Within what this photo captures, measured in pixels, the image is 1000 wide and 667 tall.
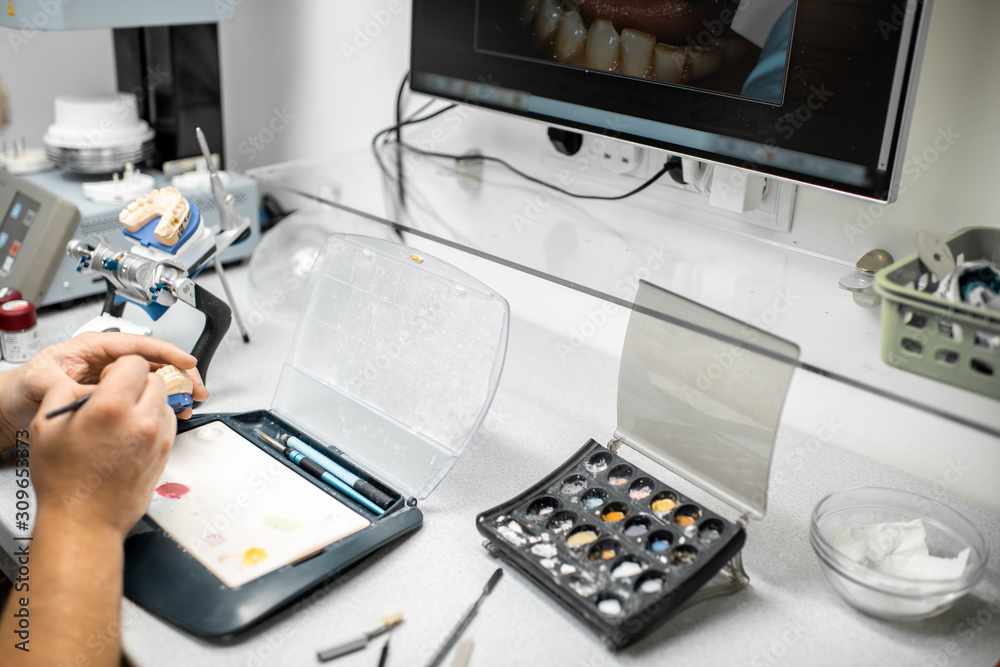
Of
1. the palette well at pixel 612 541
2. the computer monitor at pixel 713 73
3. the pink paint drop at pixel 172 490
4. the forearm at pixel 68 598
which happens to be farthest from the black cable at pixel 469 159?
the forearm at pixel 68 598

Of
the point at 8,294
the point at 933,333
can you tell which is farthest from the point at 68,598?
the point at 933,333

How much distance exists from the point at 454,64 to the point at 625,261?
443 mm

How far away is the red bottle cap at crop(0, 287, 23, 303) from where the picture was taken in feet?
3.88

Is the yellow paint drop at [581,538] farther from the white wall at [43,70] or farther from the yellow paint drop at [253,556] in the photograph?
the white wall at [43,70]

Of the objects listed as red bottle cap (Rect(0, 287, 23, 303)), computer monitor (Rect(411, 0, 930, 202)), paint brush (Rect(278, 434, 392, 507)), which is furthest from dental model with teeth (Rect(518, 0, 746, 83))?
red bottle cap (Rect(0, 287, 23, 303))

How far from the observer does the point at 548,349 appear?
4.30 feet

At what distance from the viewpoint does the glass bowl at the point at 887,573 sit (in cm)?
75

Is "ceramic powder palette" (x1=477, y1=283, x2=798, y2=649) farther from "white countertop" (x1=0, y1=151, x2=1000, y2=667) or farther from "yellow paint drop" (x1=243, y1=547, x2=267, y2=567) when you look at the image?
"yellow paint drop" (x1=243, y1=547, x2=267, y2=567)

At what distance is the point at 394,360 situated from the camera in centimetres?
99

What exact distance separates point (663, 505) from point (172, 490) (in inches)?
A: 20.4

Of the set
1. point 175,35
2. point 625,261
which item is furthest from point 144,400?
point 175,35

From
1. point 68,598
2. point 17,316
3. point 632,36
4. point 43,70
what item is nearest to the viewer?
point 68,598

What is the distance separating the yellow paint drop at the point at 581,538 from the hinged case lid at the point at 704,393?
14cm

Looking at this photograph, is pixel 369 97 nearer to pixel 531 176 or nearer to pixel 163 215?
pixel 531 176
